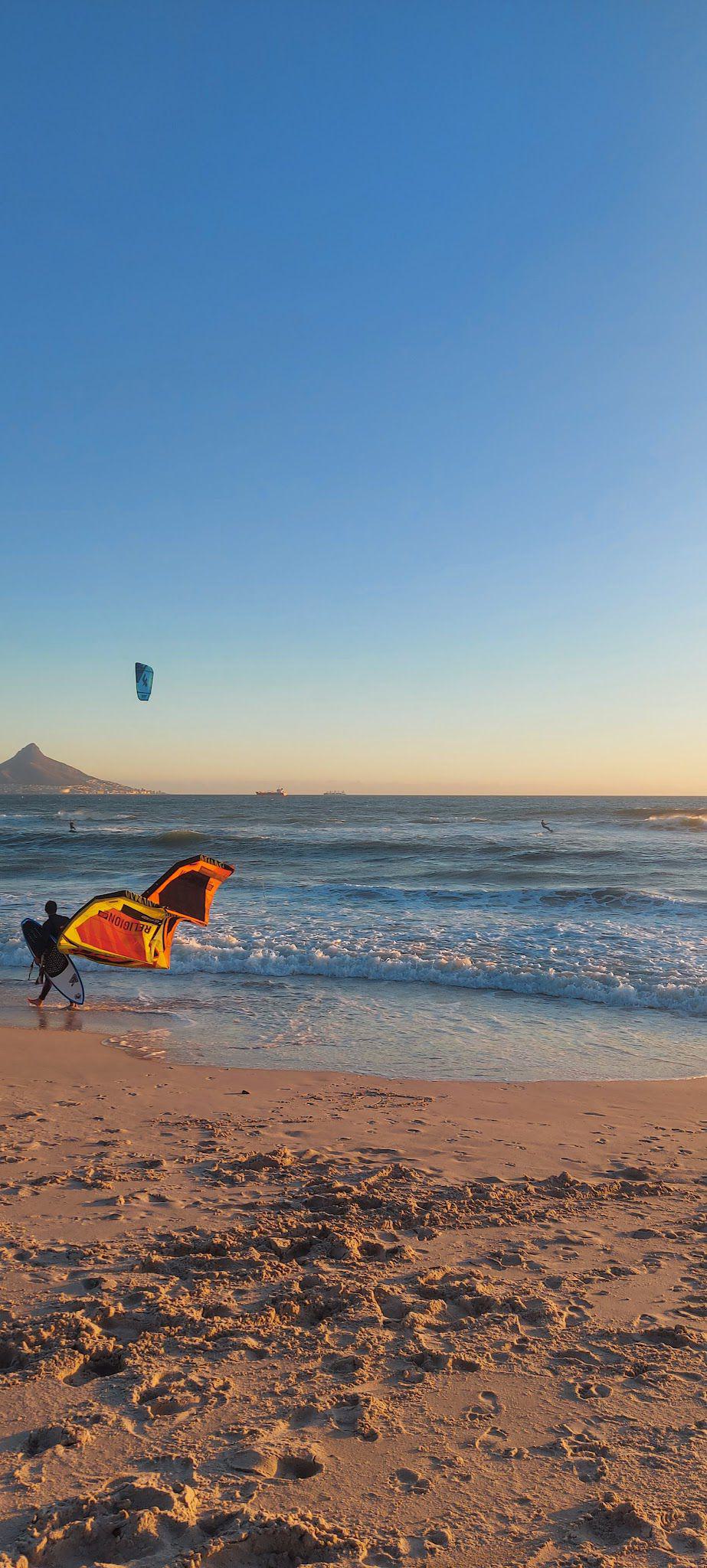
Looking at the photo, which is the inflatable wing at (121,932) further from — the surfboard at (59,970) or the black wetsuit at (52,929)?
the surfboard at (59,970)

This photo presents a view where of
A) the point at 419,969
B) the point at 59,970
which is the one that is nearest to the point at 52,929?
the point at 59,970

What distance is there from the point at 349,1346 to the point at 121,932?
6.73m

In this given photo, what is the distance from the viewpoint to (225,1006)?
1021 centimetres

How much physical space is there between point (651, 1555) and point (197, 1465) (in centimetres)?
132

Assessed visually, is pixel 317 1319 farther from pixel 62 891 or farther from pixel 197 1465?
pixel 62 891

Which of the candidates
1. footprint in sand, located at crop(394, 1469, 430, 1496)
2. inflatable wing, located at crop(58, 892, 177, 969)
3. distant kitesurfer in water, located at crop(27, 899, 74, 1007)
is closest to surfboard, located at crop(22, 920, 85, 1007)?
distant kitesurfer in water, located at crop(27, 899, 74, 1007)

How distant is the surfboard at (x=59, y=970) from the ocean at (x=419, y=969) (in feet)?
0.99

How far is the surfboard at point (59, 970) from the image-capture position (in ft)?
32.0

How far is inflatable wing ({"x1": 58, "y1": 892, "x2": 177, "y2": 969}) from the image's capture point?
29.8ft

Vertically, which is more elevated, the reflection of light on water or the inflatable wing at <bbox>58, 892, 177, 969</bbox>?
the inflatable wing at <bbox>58, 892, 177, 969</bbox>

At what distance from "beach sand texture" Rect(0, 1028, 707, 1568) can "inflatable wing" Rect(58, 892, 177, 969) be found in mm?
3182

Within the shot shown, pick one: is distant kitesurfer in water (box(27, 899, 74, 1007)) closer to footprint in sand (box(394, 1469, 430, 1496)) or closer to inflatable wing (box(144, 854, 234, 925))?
inflatable wing (box(144, 854, 234, 925))

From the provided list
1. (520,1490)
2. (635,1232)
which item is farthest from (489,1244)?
(520,1490)

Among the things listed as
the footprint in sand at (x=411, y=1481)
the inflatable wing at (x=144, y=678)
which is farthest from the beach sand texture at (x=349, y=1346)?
the inflatable wing at (x=144, y=678)
